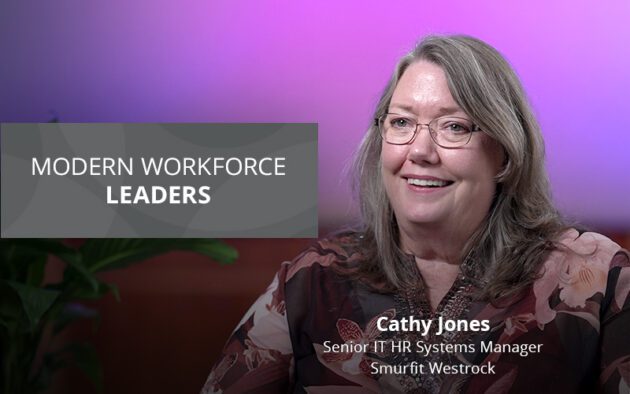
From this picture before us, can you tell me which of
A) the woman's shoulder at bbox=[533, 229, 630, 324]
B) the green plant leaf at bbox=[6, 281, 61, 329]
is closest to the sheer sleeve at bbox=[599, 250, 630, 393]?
the woman's shoulder at bbox=[533, 229, 630, 324]

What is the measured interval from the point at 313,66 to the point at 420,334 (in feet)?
2.20

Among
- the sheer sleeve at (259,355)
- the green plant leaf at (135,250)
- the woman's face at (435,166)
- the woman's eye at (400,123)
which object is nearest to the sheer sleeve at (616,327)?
the woman's face at (435,166)

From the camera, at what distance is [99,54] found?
204cm

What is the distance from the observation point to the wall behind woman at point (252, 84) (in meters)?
1.92

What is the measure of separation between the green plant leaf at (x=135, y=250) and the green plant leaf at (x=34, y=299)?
0.13m

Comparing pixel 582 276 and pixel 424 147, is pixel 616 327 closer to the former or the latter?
pixel 582 276

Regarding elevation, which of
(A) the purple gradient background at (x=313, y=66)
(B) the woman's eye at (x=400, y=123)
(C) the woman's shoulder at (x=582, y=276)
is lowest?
(C) the woman's shoulder at (x=582, y=276)

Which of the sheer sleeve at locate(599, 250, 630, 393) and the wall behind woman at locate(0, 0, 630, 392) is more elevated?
the wall behind woman at locate(0, 0, 630, 392)

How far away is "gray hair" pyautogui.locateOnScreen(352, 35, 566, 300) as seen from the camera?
1720 mm

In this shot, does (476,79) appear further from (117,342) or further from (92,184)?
(117,342)

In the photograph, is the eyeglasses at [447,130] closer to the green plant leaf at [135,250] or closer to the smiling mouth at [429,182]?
the smiling mouth at [429,182]

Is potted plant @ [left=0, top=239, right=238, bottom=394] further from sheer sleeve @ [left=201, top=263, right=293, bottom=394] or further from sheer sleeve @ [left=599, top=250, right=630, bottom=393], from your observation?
sheer sleeve @ [left=599, top=250, right=630, bottom=393]

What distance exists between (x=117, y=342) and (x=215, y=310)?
0.27 meters

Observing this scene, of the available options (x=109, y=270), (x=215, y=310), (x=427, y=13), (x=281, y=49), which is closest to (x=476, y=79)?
(x=427, y=13)
